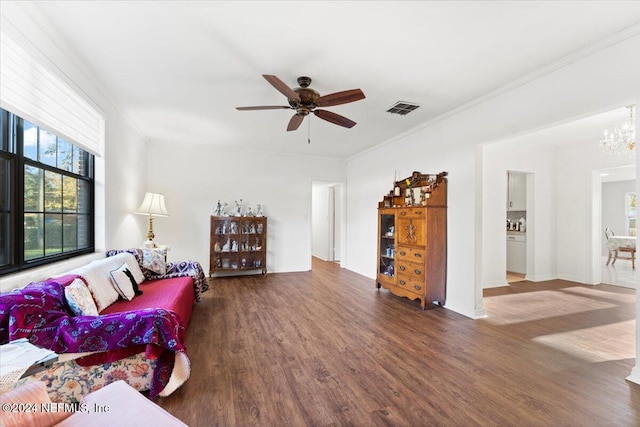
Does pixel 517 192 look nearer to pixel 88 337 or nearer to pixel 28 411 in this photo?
pixel 88 337

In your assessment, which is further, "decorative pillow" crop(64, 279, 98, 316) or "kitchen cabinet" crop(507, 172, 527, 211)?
"kitchen cabinet" crop(507, 172, 527, 211)

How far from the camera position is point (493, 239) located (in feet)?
17.5

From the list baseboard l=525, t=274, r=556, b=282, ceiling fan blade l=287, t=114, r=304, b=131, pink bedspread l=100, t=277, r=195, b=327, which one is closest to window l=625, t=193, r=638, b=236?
baseboard l=525, t=274, r=556, b=282

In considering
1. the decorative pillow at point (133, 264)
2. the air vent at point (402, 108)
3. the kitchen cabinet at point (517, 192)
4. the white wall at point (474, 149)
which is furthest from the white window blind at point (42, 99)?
the kitchen cabinet at point (517, 192)

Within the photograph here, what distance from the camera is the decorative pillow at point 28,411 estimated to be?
3.10 feet

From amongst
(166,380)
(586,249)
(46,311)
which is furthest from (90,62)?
(586,249)

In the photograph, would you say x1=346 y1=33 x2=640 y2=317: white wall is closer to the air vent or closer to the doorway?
the air vent

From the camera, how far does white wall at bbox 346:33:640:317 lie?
239cm

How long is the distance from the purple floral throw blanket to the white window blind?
3.94ft

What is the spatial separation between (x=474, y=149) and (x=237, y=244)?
4384mm

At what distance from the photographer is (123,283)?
2789 mm

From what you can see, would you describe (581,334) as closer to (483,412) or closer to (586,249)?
(483,412)

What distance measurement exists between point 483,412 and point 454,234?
242 centimetres

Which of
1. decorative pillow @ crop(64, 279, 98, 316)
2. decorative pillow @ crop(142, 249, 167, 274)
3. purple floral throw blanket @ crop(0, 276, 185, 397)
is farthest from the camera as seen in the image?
decorative pillow @ crop(142, 249, 167, 274)
